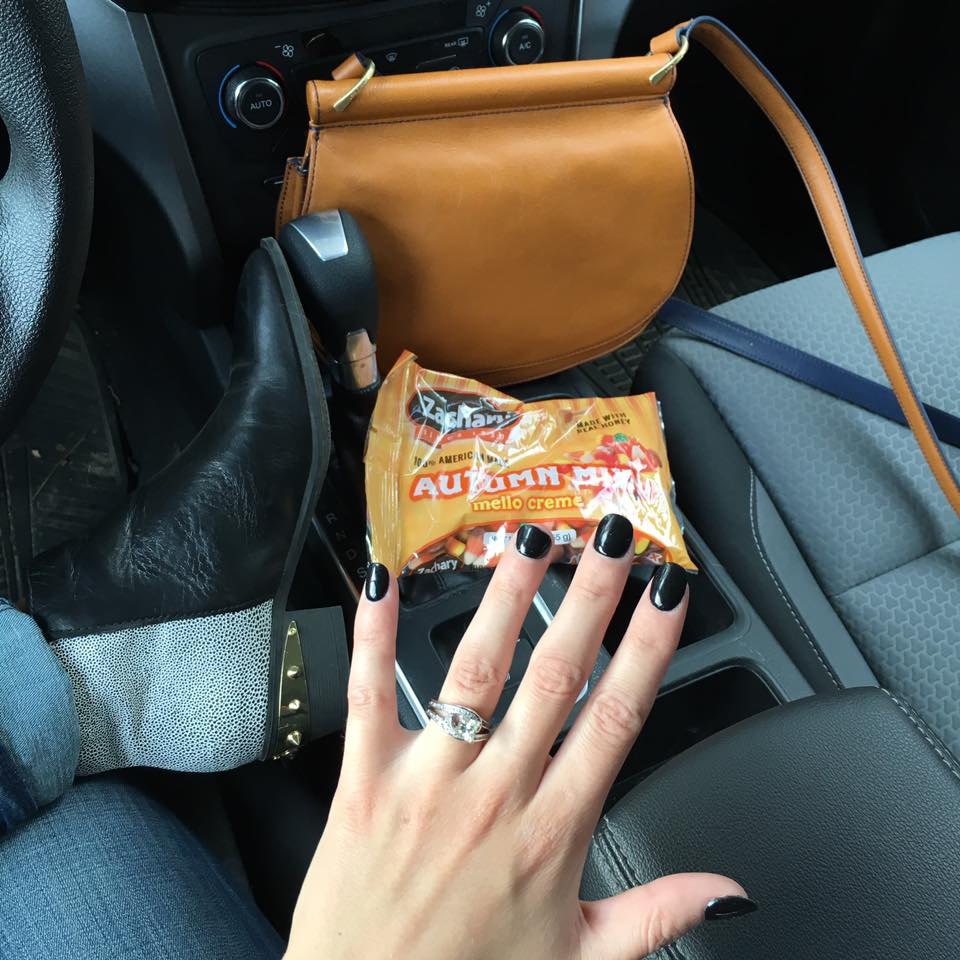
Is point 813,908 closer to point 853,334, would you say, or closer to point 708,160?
point 853,334

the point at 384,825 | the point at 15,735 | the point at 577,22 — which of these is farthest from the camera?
the point at 577,22

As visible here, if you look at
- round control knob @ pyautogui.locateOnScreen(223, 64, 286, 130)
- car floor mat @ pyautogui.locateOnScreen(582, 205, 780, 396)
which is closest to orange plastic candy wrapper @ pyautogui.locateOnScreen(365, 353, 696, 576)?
round control knob @ pyautogui.locateOnScreen(223, 64, 286, 130)

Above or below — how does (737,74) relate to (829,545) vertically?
above

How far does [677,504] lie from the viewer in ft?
2.78

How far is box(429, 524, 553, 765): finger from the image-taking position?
1.54ft

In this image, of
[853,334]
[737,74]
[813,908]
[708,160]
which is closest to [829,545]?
[853,334]

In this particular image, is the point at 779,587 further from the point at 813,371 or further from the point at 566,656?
the point at 566,656

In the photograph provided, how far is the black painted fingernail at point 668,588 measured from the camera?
0.49 meters

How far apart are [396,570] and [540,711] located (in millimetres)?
266

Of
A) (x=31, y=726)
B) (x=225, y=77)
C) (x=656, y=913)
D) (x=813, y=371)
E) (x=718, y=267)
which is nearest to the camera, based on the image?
(x=656, y=913)

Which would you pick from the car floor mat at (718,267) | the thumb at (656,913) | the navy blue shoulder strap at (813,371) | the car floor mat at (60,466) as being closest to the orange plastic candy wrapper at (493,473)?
the navy blue shoulder strap at (813,371)

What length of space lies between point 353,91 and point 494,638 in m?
0.43

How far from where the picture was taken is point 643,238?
0.83 m

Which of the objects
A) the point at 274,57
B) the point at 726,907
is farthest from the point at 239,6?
the point at 726,907
